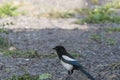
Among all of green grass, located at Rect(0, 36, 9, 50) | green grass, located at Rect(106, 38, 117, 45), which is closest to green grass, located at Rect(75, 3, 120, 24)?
green grass, located at Rect(106, 38, 117, 45)

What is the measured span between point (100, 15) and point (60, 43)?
459 centimetres

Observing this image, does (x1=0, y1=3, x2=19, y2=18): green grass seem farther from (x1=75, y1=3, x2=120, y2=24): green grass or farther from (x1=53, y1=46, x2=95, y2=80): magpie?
(x1=53, y1=46, x2=95, y2=80): magpie

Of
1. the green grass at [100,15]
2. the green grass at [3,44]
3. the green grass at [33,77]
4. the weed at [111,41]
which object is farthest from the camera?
the green grass at [100,15]

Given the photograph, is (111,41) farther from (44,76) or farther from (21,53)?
(44,76)

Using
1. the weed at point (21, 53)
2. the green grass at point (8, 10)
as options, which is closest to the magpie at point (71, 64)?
the weed at point (21, 53)

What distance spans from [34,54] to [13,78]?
215 centimetres

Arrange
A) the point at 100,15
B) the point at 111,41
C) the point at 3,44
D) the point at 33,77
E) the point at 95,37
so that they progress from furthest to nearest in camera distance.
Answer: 1. the point at 100,15
2. the point at 95,37
3. the point at 111,41
4. the point at 3,44
5. the point at 33,77

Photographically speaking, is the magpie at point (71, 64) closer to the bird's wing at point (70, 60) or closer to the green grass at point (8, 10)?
the bird's wing at point (70, 60)

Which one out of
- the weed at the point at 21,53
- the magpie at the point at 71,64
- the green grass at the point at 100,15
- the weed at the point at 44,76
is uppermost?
the magpie at the point at 71,64

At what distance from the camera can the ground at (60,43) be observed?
7.74m

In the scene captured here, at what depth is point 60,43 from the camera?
1107 cm

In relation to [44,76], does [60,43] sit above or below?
below

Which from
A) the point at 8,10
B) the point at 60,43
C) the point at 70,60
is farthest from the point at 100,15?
the point at 70,60

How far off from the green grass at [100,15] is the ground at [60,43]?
0.43 metres
